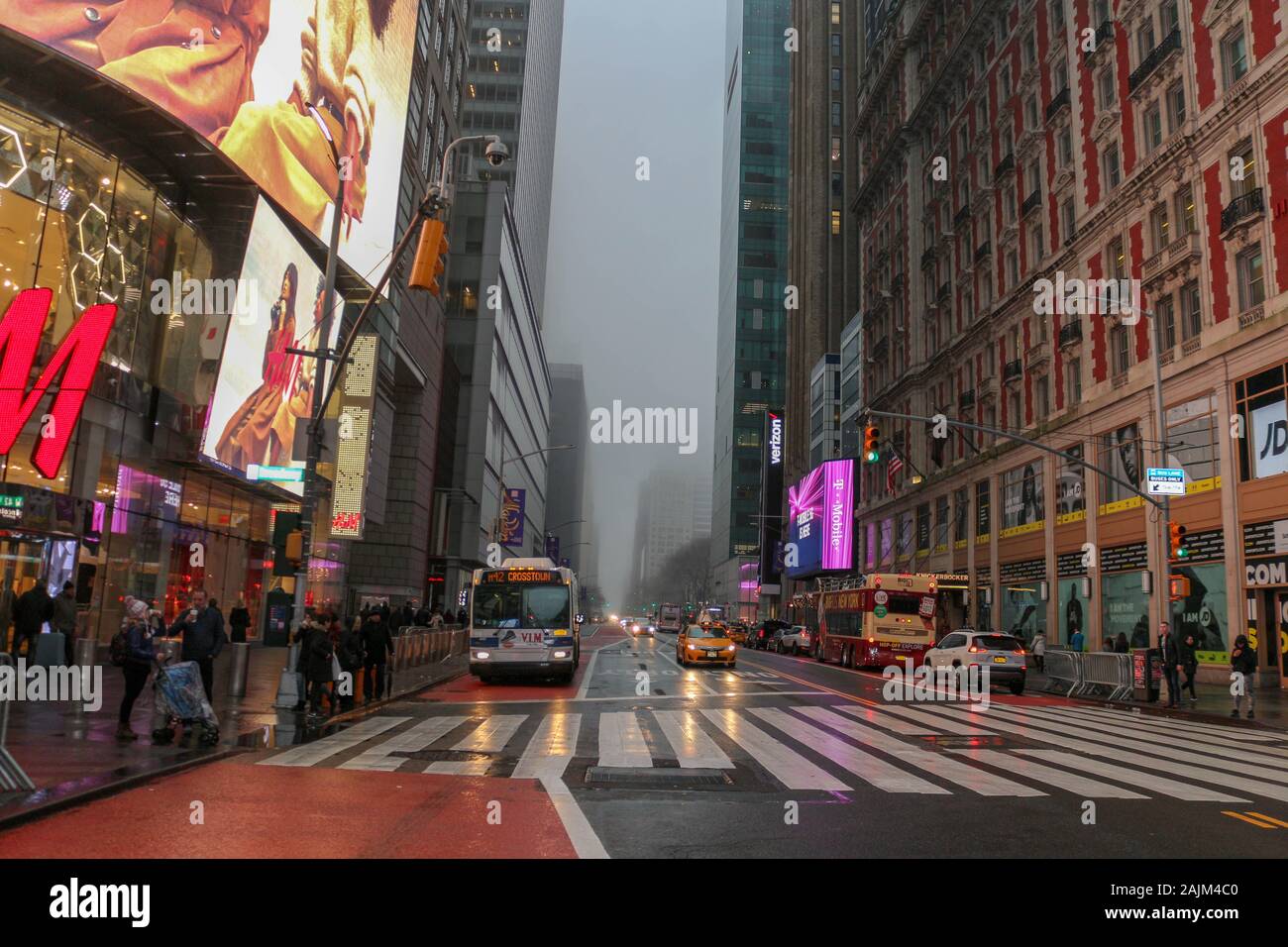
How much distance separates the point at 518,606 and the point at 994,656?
1367cm

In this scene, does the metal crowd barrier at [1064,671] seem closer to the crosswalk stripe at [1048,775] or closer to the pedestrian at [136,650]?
the crosswalk stripe at [1048,775]

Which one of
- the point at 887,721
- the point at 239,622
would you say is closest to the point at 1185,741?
the point at 887,721

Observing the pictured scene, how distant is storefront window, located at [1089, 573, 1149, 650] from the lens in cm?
3253

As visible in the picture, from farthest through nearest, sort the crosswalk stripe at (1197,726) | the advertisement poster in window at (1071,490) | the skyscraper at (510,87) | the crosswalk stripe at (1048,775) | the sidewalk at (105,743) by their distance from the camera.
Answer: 1. the skyscraper at (510,87)
2. the advertisement poster in window at (1071,490)
3. the crosswalk stripe at (1197,726)
4. the crosswalk stripe at (1048,775)
5. the sidewalk at (105,743)

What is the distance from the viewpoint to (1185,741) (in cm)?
1477

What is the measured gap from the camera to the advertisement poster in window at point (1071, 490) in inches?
1492

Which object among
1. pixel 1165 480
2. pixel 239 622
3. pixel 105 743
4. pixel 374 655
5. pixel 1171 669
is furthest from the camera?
pixel 239 622

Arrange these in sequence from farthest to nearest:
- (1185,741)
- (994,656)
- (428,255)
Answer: (994,656) < (1185,741) < (428,255)

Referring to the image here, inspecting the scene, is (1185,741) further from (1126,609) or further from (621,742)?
(1126,609)

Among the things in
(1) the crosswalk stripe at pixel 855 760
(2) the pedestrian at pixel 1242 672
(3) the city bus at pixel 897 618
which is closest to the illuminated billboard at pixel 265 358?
(1) the crosswalk stripe at pixel 855 760

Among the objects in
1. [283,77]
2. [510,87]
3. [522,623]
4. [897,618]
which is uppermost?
[510,87]

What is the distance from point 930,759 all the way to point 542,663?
12.9 meters

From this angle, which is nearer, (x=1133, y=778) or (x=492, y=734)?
(x=1133, y=778)

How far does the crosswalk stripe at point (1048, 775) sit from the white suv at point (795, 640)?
32067 millimetres
